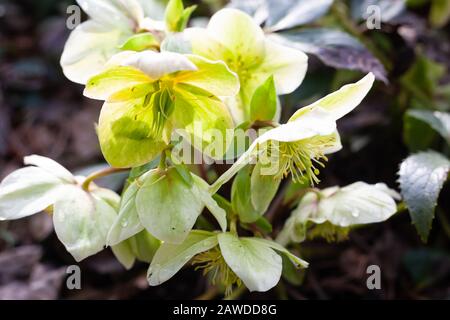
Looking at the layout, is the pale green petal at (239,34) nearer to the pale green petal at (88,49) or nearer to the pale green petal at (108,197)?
the pale green petal at (88,49)

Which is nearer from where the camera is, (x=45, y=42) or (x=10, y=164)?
(x=10, y=164)

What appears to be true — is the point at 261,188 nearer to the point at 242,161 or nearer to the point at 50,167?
the point at 242,161

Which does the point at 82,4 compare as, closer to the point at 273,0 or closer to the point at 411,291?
the point at 273,0

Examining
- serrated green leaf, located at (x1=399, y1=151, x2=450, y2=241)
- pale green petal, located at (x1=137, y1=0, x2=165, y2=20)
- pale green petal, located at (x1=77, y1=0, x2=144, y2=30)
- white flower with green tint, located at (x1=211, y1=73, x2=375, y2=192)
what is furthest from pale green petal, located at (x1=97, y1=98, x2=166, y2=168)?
pale green petal, located at (x1=137, y1=0, x2=165, y2=20)

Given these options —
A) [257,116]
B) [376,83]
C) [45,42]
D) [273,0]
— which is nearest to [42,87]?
[45,42]

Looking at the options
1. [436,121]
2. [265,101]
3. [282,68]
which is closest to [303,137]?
[265,101]
